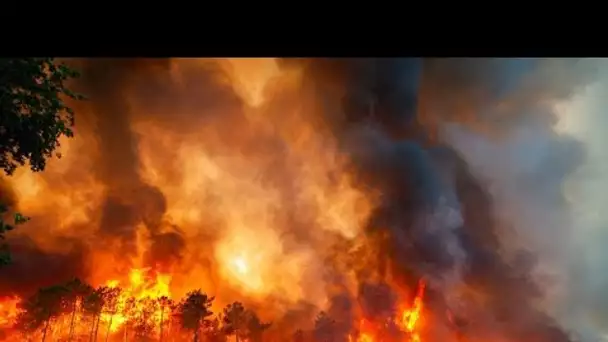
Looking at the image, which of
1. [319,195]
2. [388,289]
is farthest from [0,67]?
[388,289]

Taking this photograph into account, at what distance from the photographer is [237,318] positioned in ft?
61.2

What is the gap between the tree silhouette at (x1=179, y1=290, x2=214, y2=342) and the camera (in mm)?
18125

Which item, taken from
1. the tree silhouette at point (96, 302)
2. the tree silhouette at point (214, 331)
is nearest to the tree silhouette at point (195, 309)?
the tree silhouette at point (214, 331)

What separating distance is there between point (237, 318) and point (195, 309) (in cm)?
162

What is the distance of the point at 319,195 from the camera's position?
19.0 meters

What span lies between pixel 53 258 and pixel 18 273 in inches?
45.2

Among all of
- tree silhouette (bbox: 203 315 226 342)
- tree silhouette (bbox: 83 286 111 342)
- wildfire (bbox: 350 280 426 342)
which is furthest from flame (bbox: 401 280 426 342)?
tree silhouette (bbox: 83 286 111 342)

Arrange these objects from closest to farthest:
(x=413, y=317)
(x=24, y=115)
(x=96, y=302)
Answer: (x=24, y=115), (x=96, y=302), (x=413, y=317)

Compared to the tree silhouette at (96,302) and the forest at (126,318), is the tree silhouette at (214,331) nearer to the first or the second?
the forest at (126,318)

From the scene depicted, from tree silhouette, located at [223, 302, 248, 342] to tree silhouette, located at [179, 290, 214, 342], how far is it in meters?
0.71

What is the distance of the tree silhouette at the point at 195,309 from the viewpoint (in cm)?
1812

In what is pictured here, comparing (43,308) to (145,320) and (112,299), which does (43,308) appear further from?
(145,320)

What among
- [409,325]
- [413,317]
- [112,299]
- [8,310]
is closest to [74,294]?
[112,299]

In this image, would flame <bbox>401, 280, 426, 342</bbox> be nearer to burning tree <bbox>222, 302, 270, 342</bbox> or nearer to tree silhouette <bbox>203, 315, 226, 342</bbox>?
burning tree <bbox>222, 302, 270, 342</bbox>
